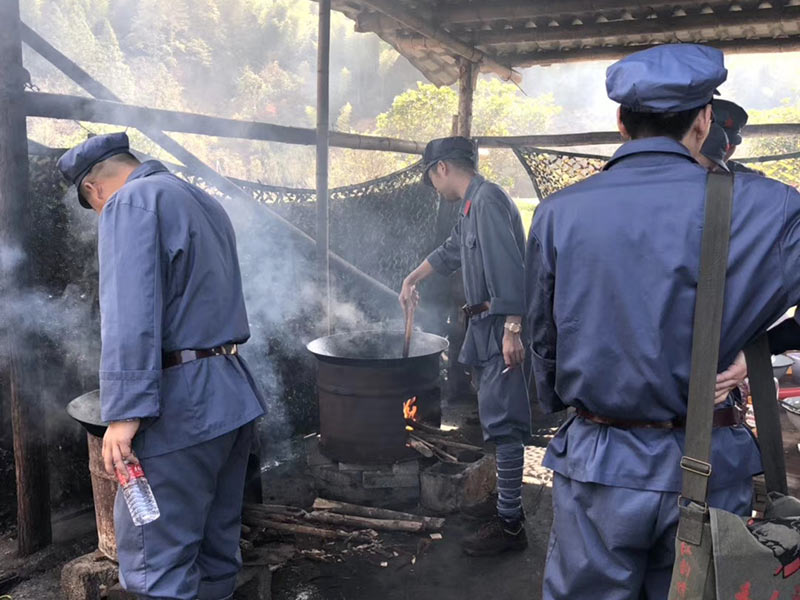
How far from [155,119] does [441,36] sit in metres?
3.40

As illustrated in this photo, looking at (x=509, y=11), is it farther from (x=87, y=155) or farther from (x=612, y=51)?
(x=87, y=155)

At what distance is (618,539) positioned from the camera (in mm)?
1996

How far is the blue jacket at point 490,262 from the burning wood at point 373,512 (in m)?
1.24

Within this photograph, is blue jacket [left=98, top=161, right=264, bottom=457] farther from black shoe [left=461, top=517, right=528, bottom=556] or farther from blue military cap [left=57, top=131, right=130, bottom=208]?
black shoe [left=461, top=517, right=528, bottom=556]

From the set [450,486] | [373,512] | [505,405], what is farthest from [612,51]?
[373,512]

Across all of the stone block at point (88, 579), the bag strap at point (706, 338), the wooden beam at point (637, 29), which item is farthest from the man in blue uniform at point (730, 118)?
the stone block at point (88, 579)

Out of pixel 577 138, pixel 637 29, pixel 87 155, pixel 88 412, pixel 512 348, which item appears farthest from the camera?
pixel 577 138

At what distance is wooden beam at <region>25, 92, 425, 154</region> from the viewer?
420 centimetres

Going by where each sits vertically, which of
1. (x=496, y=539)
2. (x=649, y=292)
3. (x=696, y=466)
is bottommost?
(x=496, y=539)

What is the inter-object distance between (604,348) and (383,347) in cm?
414

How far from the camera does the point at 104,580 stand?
3.65 meters

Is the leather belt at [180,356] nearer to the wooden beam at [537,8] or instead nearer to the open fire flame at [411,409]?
the open fire flame at [411,409]

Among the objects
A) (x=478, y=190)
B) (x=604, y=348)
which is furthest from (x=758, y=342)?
(x=478, y=190)

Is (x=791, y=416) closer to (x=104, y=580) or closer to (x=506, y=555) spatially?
(x=506, y=555)
